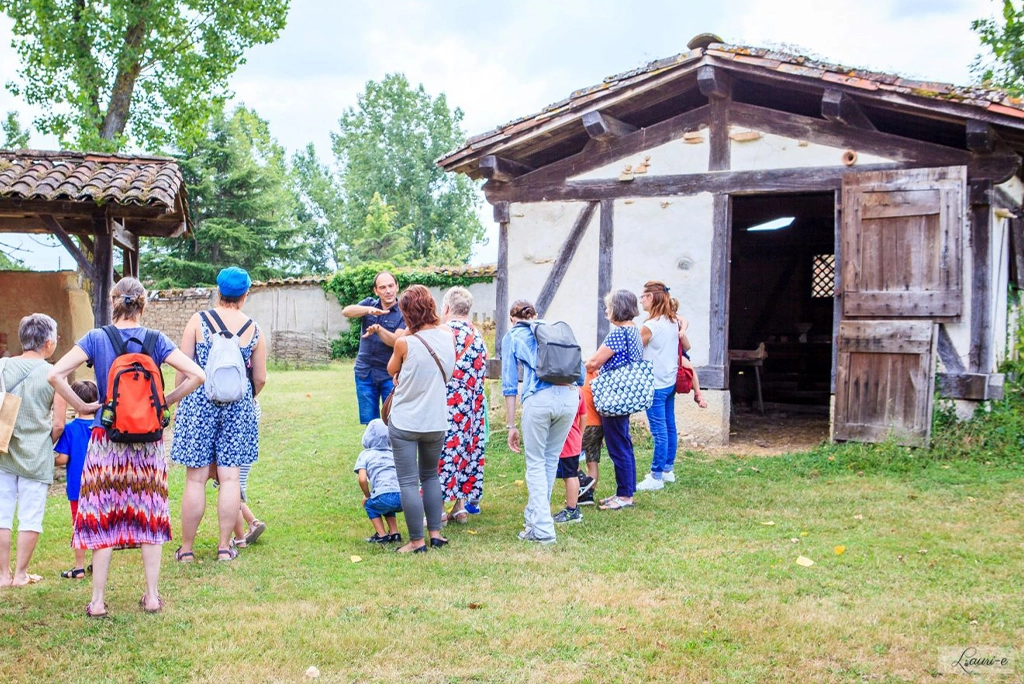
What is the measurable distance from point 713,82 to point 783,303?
7515 millimetres

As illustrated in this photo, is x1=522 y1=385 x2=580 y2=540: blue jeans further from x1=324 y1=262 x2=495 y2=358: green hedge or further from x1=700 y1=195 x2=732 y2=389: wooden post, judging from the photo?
x1=324 y1=262 x2=495 y2=358: green hedge

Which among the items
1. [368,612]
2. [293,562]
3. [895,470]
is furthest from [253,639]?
[895,470]

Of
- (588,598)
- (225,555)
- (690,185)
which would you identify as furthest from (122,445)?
(690,185)

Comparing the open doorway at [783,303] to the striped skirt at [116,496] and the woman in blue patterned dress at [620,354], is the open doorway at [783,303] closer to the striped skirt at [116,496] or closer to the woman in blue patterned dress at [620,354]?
the woman in blue patterned dress at [620,354]

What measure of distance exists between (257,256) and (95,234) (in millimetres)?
22355

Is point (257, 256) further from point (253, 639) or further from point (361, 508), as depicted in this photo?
point (253, 639)

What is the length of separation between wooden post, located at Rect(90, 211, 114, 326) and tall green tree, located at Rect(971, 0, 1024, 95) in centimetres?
1325

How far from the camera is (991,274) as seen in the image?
8.28 m

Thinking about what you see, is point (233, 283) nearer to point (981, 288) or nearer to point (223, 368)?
point (223, 368)

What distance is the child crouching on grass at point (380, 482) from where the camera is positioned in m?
5.59

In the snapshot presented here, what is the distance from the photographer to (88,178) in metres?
8.75

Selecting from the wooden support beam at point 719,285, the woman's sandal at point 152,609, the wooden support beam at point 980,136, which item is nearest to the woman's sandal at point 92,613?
the woman's sandal at point 152,609

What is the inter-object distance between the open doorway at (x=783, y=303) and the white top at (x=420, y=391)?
9.33 m

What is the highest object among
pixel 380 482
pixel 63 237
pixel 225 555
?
pixel 63 237
